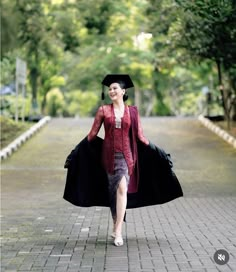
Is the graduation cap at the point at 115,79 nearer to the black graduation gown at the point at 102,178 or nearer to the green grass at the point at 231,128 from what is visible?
the black graduation gown at the point at 102,178

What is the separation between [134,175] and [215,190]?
194 inches

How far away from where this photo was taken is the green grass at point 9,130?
20183 millimetres

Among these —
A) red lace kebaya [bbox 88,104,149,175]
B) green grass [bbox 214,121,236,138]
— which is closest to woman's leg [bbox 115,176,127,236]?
red lace kebaya [bbox 88,104,149,175]

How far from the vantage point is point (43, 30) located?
2794cm

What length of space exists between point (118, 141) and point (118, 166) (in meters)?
0.27

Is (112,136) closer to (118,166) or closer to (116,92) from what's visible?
(118,166)

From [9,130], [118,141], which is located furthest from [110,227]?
[9,130]

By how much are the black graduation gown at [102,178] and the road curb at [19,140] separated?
33.3 ft

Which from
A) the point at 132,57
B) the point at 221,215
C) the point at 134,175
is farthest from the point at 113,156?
the point at 132,57

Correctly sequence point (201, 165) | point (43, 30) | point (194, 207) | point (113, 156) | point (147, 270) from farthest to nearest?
point (43, 30), point (201, 165), point (194, 207), point (113, 156), point (147, 270)

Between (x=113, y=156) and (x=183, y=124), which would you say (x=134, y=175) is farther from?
(x=183, y=124)

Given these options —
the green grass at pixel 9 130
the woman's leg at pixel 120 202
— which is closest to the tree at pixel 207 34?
the green grass at pixel 9 130

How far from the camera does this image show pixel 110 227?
333 inches

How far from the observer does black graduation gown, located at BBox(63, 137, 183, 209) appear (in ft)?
23.9
